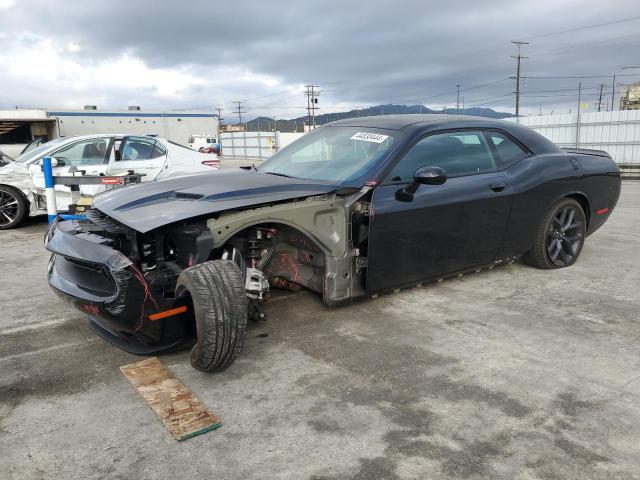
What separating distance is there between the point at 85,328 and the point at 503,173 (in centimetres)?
365

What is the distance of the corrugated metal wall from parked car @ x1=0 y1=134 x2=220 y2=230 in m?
17.1

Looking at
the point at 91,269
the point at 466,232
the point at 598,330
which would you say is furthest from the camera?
the point at 466,232

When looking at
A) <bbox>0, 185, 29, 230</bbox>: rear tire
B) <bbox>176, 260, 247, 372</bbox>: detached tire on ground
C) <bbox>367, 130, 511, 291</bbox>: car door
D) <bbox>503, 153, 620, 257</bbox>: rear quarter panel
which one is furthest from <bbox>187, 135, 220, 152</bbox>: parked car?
<bbox>176, 260, 247, 372</bbox>: detached tire on ground

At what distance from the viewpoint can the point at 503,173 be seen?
14.7 feet

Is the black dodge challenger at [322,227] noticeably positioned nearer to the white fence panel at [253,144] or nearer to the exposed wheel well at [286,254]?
the exposed wheel well at [286,254]

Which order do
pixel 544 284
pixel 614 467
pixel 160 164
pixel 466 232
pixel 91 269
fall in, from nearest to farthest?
pixel 614 467 → pixel 91 269 → pixel 466 232 → pixel 544 284 → pixel 160 164

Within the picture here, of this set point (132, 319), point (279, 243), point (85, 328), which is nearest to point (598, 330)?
point (279, 243)

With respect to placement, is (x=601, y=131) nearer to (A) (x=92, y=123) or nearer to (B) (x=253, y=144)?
(A) (x=92, y=123)

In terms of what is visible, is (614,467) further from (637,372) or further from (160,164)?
(160,164)

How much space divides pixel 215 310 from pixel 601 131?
834 inches

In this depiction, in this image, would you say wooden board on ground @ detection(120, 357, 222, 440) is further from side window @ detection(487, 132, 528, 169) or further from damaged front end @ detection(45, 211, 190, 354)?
side window @ detection(487, 132, 528, 169)

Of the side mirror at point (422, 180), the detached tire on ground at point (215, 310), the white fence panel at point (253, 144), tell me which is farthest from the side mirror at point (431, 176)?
the white fence panel at point (253, 144)

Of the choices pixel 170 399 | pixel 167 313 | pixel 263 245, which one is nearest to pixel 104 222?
pixel 167 313

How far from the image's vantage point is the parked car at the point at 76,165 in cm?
792
